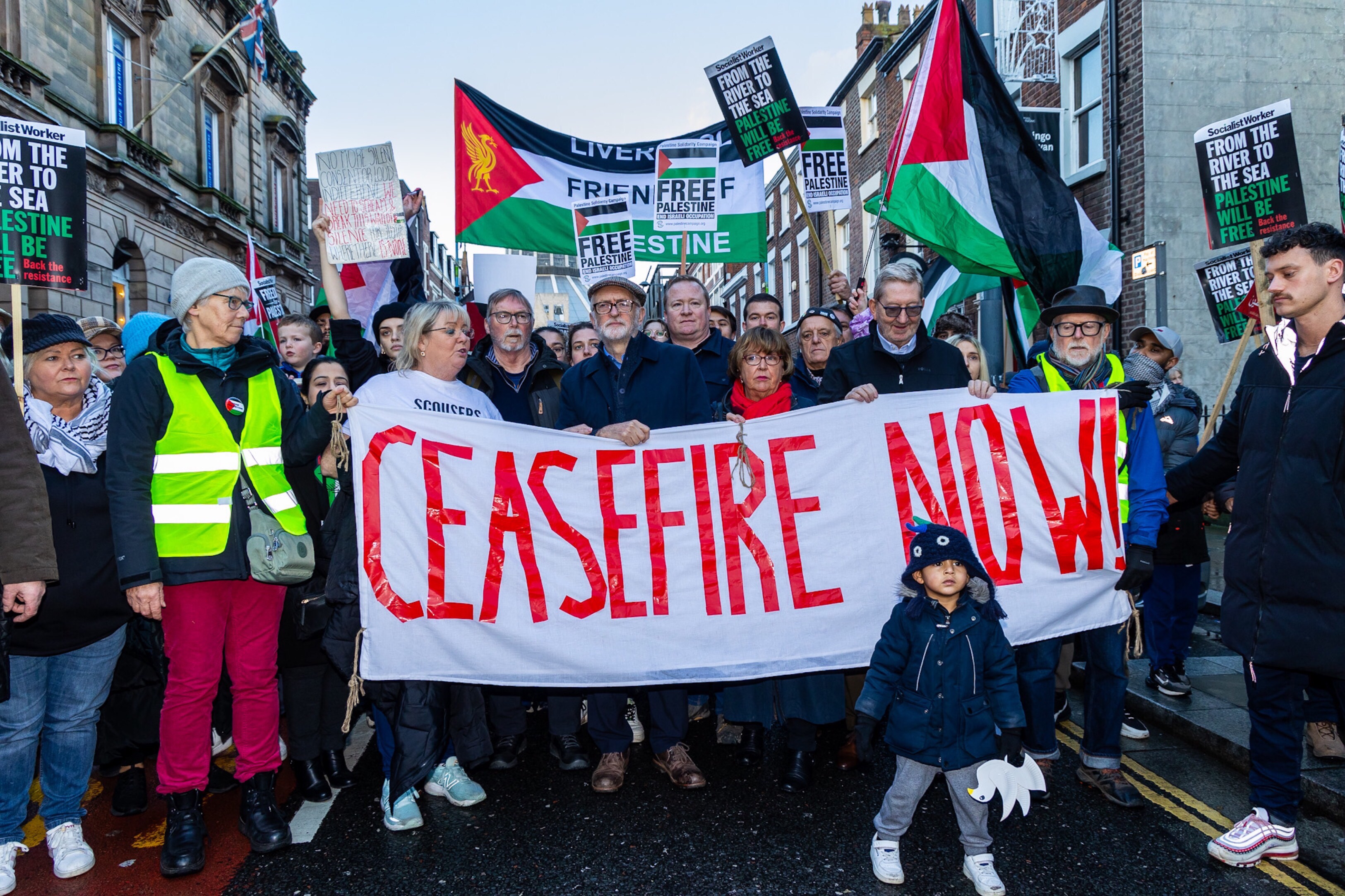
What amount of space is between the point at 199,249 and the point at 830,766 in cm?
2180

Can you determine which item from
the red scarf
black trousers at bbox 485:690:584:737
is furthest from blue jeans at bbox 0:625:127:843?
the red scarf

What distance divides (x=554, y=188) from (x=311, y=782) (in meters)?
5.76

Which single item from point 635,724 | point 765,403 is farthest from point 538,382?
point 635,724

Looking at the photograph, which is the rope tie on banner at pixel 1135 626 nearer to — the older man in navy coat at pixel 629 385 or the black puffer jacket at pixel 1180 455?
the black puffer jacket at pixel 1180 455

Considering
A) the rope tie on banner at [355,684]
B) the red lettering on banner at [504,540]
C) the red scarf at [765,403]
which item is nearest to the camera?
the rope tie on banner at [355,684]

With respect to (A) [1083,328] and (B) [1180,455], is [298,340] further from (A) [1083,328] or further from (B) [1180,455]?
(B) [1180,455]

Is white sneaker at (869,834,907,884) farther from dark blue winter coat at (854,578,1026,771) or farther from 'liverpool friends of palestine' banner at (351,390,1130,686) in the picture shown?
'liverpool friends of palestine' banner at (351,390,1130,686)

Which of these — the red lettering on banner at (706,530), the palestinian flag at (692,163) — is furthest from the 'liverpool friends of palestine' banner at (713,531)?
the palestinian flag at (692,163)

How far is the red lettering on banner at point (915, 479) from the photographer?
4.03m

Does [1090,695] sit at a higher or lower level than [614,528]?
lower

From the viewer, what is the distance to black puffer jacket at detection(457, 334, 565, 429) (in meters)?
4.85

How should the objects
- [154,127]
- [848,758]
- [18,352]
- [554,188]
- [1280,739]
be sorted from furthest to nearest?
[154,127]
[554,188]
[848,758]
[18,352]
[1280,739]

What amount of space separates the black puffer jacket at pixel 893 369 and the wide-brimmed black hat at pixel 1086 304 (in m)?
0.54

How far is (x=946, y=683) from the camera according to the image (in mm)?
3105
